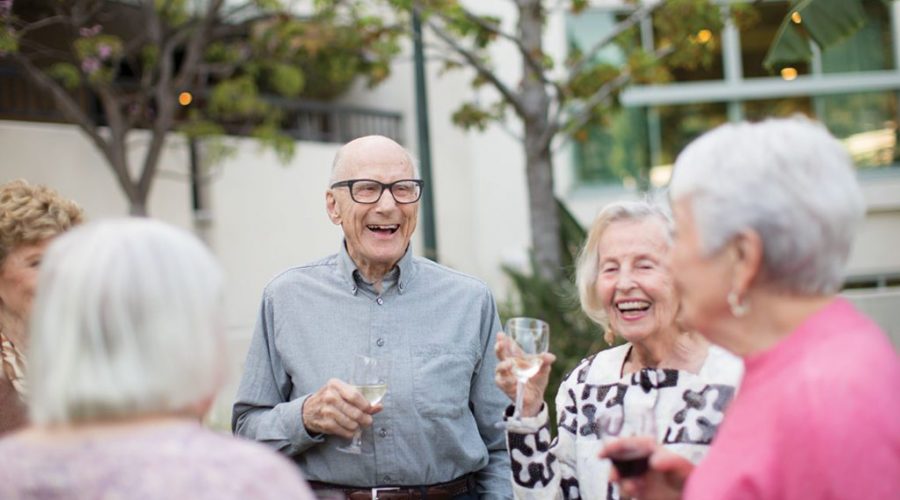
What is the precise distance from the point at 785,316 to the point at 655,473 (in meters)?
0.48

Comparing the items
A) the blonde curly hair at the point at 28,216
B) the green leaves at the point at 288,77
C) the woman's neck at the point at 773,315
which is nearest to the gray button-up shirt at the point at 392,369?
the blonde curly hair at the point at 28,216

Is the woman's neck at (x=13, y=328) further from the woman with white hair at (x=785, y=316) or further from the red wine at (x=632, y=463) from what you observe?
the woman with white hair at (x=785, y=316)

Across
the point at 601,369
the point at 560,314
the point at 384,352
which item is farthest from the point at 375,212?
the point at 560,314

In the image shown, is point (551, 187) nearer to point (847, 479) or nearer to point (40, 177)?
point (40, 177)

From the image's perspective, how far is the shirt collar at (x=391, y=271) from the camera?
3.66 m

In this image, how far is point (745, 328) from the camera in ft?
6.82

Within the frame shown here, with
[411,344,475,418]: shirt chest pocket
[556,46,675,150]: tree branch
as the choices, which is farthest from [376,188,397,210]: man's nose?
[556,46,675,150]: tree branch

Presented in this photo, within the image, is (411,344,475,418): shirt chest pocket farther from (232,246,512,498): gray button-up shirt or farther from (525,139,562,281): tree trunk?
(525,139,562,281): tree trunk

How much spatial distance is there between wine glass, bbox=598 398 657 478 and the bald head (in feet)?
5.36

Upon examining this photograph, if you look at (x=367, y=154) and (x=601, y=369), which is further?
(x=367, y=154)

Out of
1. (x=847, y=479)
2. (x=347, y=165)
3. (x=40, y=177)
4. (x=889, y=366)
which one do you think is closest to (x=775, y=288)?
(x=889, y=366)

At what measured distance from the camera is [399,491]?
3.38m

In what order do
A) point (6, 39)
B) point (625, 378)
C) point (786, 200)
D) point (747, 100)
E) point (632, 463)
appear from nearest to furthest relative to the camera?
point (786, 200)
point (632, 463)
point (625, 378)
point (6, 39)
point (747, 100)

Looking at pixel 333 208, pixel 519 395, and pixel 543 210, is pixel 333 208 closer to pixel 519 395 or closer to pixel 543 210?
pixel 519 395
